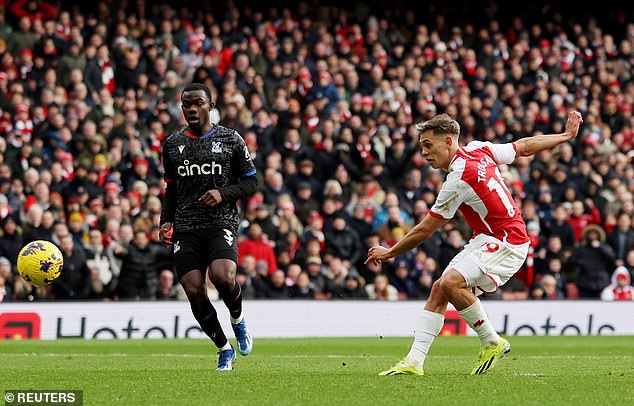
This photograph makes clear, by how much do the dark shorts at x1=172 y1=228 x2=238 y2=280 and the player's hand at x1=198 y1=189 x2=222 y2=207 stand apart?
41 cm

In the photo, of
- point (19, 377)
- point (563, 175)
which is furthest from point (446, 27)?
point (19, 377)

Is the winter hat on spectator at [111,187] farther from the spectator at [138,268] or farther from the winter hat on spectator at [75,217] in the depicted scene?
the spectator at [138,268]

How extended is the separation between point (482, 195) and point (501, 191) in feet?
0.65

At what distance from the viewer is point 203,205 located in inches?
397

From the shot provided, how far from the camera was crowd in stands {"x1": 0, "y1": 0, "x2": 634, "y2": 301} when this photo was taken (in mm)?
18438

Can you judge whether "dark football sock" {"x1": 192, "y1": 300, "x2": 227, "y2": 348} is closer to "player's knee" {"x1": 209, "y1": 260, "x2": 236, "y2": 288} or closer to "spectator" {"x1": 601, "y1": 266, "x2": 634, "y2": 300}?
"player's knee" {"x1": 209, "y1": 260, "x2": 236, "y2": 288}

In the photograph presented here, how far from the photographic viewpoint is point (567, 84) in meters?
26.0

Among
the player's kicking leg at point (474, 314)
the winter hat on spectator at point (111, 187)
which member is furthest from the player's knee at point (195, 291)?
the winter hat on spectator at point (111, 187)

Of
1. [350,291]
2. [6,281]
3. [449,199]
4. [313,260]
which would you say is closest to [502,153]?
[449,199]

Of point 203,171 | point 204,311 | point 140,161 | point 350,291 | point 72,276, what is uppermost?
point 140,161

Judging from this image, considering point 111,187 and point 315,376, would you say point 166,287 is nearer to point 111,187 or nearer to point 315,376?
point 111,187

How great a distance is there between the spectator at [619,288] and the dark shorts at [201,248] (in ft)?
38.0

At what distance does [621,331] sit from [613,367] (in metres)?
8.52

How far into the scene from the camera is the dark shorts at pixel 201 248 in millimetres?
10195
